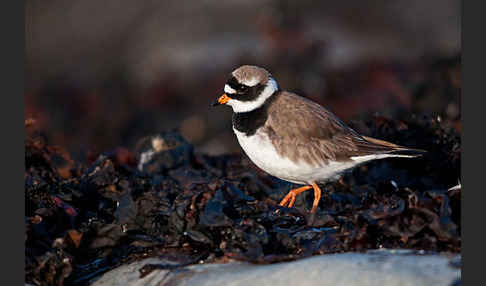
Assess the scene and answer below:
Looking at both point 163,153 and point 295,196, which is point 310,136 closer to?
point 295,196

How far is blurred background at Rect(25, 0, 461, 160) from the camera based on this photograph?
500 inches

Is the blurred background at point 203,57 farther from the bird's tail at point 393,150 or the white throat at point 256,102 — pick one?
the white throat at point 256,102

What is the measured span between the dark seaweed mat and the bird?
1.34 feet

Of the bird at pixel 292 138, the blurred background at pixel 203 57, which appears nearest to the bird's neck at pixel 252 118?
the bird at pixel 292 138

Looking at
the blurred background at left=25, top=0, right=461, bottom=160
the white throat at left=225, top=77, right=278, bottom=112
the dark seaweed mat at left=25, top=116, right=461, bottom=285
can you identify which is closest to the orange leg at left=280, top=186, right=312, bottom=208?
the dark seaweed mat at left=25, top=116, right=461, bottom=285

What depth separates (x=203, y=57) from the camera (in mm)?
15492

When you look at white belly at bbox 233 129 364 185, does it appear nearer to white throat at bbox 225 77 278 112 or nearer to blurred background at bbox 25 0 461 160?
white throat at bbox 225 77 278 112

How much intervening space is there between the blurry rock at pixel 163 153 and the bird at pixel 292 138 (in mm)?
1557

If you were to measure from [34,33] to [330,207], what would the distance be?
553 inches

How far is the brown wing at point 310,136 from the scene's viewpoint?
5.92 m

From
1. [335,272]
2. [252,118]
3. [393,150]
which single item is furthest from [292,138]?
[335,272]

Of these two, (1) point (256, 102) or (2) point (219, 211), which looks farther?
(1) point (256, 102)

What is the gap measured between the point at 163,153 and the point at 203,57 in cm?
831

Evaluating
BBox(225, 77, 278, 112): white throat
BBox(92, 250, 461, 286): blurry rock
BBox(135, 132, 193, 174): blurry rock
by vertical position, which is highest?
BBox(225, 77, 278, 112): white throat
